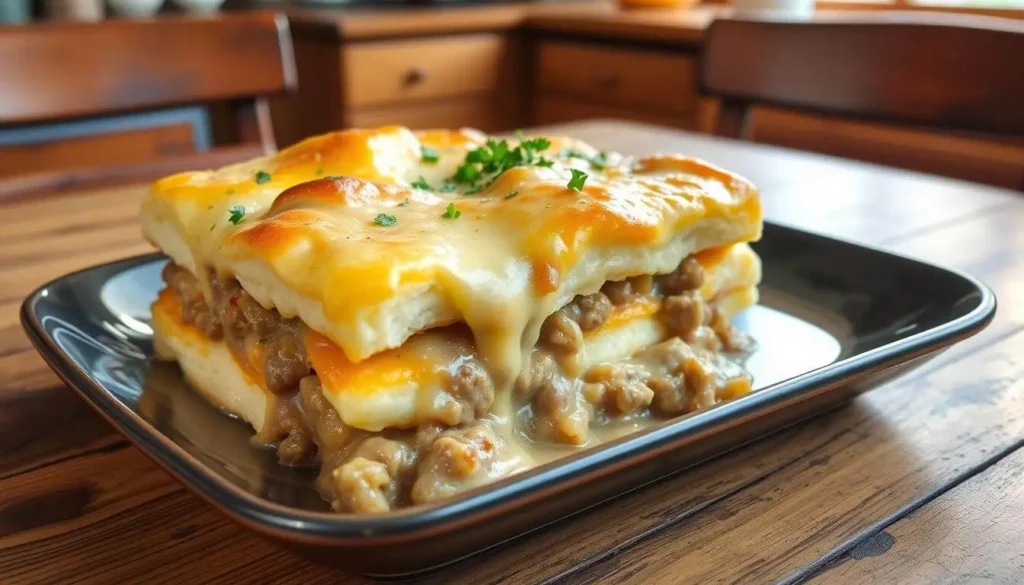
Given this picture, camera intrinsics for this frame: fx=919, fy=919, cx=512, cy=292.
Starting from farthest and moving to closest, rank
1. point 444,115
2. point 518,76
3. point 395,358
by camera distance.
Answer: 1. point 518,76
2. point 444,115
3. point 395,358

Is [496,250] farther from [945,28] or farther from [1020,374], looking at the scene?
[945,28]

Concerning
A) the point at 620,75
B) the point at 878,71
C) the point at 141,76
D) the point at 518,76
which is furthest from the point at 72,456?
the point at 518,76

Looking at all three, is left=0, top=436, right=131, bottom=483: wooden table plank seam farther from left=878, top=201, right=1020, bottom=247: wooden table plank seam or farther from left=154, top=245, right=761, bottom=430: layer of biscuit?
left=878, top=201, right=1020, bottom=247: wooden table plank seam

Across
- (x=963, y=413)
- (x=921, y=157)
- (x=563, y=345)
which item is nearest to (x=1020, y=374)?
(x=963, y=413)

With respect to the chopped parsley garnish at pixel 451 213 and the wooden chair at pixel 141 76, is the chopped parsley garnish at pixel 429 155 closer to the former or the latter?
the chopped parsley garnish at pixel 451 213

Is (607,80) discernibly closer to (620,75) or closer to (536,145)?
(620,75)

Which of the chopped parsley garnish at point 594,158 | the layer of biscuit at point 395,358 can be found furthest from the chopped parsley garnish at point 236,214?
the chopped parsley garnish at point 594,158
